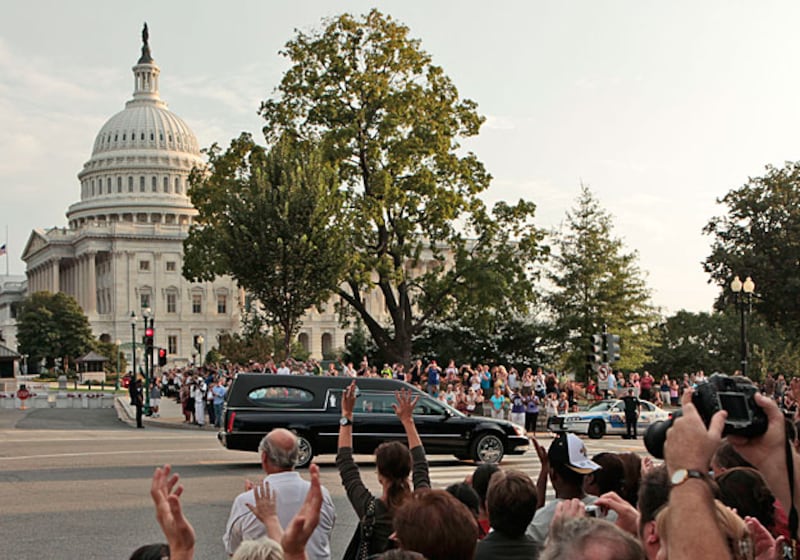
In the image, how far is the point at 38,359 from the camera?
112m

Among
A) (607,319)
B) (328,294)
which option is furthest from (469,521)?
(607,319)

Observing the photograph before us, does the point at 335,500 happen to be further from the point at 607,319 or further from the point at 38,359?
the point at 38,359

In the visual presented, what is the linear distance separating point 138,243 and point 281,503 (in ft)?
437

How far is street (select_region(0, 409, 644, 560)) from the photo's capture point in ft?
39.8

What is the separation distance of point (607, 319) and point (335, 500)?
3940 centimetres

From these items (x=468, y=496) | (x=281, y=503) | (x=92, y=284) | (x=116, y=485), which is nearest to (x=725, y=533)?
(x=468, y=496)

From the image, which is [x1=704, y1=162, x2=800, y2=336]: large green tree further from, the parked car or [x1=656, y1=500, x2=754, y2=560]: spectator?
[x1=656, y1=500, x2=754, y2=560]: spectator

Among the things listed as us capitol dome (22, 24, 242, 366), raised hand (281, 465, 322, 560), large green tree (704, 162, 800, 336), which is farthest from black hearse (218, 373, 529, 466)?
us capitol dome (22, 24, 242, 366)

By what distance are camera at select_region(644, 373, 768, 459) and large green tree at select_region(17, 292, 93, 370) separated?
11120cm

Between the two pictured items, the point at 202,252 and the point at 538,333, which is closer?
the point at 202,252

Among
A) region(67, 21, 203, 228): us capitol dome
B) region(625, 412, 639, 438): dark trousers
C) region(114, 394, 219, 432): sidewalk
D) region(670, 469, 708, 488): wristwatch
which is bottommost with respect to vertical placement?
region(625, 412, 639, 438): dark trousers

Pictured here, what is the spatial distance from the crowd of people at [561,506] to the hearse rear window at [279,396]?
44.5 feet

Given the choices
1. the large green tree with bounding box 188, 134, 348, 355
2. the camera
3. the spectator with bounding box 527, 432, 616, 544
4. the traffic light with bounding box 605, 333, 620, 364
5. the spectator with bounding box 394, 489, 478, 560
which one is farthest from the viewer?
the large green tree with bounding box 188, 134, 348, 355

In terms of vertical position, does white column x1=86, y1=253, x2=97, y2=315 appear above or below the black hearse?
above
